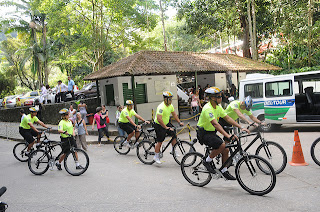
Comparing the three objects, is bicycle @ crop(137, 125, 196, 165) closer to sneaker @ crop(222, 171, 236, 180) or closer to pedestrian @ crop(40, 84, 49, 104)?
sneaker @ crop(222, 171, 236, 180)

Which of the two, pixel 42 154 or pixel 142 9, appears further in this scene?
pixel 142 9

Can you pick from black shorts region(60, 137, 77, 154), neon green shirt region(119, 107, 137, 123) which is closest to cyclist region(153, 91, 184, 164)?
neon green shirt region(119, 107, 137, 123)

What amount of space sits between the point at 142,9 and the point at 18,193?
23017 millimetres

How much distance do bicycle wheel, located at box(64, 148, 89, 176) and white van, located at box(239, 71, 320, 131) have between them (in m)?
7.88

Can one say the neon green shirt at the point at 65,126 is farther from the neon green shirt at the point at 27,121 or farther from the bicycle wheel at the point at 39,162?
the neon green shirt at the point at 27,121

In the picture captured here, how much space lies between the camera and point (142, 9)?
27.0 m

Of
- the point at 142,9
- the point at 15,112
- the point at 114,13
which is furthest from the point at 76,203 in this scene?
the point at 142,9

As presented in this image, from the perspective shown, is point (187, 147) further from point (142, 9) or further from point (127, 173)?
point (142, 9)

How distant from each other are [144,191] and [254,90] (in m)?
8.27

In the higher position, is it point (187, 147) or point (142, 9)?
point (142, 9)

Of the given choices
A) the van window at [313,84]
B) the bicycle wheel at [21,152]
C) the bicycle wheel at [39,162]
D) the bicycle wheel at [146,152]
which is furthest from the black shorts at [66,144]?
the van window at [313,84]

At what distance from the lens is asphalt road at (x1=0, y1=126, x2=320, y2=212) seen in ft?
16.8

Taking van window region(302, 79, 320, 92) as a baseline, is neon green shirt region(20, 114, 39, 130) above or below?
below

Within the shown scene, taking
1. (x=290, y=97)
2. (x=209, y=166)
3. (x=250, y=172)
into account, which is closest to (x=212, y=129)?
(x=209, y=166)
